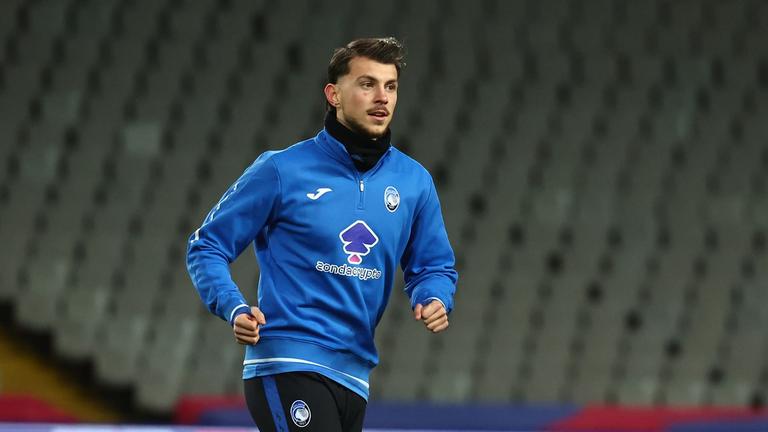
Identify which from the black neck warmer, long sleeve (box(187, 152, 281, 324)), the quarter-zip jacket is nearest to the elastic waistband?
the quarter-zip jacket

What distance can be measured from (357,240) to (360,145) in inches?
8.5

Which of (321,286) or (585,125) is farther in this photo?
(585,125)

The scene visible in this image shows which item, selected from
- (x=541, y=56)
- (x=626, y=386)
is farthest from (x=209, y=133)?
(x=626, y=386)

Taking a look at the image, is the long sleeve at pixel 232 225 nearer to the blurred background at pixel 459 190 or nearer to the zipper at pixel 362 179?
the zipper at pixel 362 179

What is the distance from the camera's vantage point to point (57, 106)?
7031 mm

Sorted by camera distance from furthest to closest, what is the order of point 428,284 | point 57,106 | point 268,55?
point 268,55 < point 57,106 < point 428,284

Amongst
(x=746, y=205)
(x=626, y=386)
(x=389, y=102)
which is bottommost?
(x=626, y=386)

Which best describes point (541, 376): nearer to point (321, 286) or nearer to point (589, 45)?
point (589, 45)

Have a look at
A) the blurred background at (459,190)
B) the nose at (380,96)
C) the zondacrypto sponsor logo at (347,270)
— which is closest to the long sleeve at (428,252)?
the zondacrypto sponsor logo at (347,270)

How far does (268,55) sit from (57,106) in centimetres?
128

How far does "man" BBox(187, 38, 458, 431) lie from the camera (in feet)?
8.80

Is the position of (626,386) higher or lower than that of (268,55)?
lower

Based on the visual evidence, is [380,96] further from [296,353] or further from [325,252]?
[296,353]

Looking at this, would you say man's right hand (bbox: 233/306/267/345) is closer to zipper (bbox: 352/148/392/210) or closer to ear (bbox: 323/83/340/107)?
zipper (bbox: 352/148/392/210)
